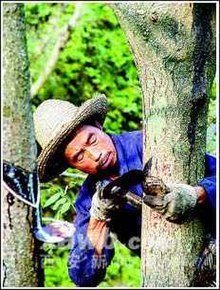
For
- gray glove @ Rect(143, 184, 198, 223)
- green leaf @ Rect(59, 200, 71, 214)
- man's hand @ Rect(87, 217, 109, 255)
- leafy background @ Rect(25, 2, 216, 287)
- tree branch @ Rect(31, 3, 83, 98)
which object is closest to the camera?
gray glove @ Rect(143, 184, 198, 223)

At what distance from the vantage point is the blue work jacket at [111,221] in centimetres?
176

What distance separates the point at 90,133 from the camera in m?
1.76

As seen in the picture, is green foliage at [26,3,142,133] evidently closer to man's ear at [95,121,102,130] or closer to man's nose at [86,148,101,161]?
man's ear at [95,121,102,130]

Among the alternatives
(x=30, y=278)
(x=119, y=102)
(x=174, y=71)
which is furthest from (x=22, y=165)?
(x=119, y=102)

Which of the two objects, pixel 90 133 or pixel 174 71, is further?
pixel 90 133

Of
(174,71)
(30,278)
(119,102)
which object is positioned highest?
(119,102)

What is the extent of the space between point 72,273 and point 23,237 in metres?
0.20

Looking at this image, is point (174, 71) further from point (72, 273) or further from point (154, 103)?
point (72, 273)

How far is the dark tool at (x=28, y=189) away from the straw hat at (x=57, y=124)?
127 mm

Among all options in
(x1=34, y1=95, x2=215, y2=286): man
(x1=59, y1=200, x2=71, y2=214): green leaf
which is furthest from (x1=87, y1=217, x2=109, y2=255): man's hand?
(x1=59, y1=200, x2=71, y2=214): green leaf

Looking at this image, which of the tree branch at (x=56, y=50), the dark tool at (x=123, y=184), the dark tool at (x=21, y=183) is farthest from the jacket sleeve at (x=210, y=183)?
the tree branch at (x=56, y=50)

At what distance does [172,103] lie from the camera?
1.61m

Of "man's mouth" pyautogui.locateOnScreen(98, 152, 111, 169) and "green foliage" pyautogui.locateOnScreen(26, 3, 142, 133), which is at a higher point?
"green foliage" pyautogui.locateOnScreen(26, 3, 142, 133)

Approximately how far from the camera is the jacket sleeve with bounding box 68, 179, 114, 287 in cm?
176
